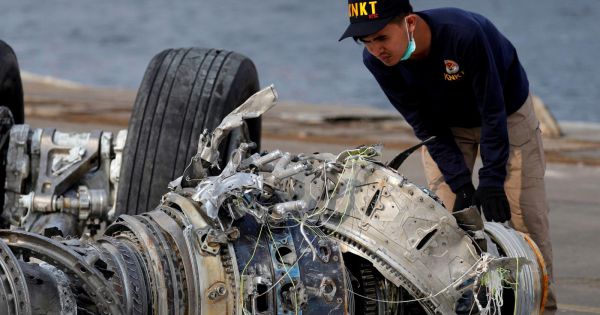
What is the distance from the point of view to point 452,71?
6293mm

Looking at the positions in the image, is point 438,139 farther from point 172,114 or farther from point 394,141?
→ point 394,141

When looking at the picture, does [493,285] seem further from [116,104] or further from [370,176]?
[116,104]

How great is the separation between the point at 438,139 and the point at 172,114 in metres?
1.56

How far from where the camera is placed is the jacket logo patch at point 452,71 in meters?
6.25

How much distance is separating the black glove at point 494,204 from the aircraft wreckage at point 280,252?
0.38 meters

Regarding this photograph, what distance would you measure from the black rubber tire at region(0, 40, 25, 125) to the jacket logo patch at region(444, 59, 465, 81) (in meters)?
2.93

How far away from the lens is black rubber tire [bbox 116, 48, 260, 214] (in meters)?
7.39

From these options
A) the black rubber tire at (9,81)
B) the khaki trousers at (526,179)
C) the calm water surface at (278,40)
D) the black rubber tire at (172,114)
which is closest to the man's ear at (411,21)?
the khaki trousers at (526,179)

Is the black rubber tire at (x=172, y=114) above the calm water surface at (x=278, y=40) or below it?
above

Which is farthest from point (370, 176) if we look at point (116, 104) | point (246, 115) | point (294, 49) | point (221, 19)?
point (221, 19)

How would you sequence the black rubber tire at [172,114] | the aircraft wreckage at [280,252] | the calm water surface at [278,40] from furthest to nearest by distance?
the calm water surface at [278,40] < the black rubber tire at [172,114] < the aircraft wreckage at [280,252]

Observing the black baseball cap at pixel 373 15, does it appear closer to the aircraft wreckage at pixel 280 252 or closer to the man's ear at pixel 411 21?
the man's ear at pixel 411 21

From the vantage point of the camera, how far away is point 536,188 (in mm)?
6852

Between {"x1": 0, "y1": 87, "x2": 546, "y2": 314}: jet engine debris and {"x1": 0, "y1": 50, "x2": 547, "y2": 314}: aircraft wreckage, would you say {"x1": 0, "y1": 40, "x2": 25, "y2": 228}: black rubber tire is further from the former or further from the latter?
{"x1": 0, "y1": 87, "x2": 546, "y2": 314}: jet engine debris
